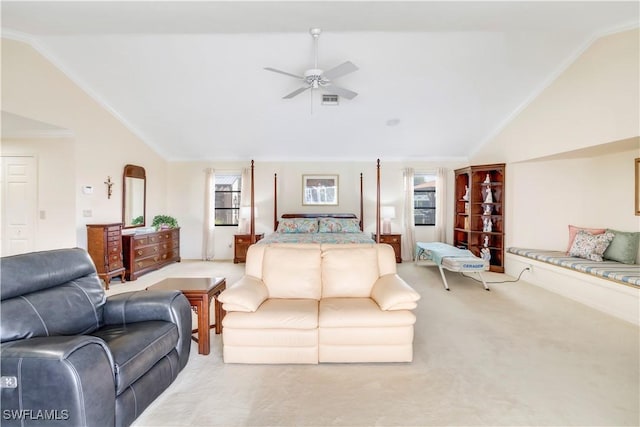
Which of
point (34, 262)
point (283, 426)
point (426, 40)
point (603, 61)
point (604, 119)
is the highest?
point (426, 40)

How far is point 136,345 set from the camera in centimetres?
182

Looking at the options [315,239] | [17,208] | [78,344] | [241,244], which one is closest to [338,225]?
[315,239]

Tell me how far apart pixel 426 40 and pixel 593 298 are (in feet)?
13.0

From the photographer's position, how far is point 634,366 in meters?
2.49

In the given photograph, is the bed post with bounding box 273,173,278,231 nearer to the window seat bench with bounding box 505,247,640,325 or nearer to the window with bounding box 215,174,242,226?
the window with bounding box 215,174,242,226

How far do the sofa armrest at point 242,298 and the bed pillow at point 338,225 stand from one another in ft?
11.4

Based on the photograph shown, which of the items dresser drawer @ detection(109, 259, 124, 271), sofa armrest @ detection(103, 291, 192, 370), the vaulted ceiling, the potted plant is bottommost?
dresser drawer @ detection(109, 259, 124, 271)

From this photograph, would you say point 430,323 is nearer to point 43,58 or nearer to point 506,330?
point 506,330

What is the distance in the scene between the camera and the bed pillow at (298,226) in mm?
6078

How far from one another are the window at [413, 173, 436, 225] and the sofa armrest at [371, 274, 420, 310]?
184 inches

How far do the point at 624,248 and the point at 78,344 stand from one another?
6.20m

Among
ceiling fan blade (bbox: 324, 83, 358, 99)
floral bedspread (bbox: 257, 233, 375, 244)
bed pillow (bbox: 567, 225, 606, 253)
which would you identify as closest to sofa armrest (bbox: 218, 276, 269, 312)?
floral bedspread (bbox: 257, 233, 375, 244)

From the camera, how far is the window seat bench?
3.50m

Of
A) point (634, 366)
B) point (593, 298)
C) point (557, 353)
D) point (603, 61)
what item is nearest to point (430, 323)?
point (557, 353)
